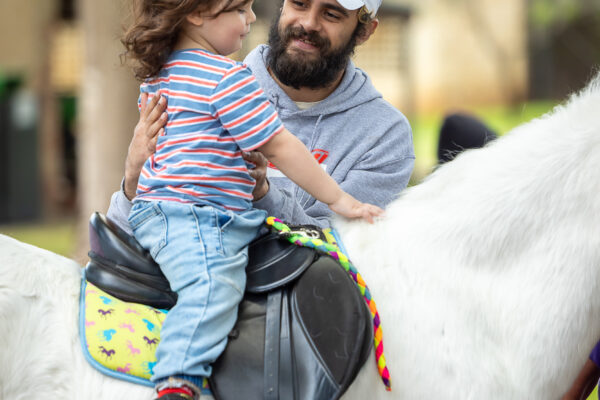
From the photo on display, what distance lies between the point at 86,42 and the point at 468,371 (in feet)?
16.5

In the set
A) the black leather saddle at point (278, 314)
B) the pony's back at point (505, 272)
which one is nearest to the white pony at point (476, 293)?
the pony's back at point (505, 272)

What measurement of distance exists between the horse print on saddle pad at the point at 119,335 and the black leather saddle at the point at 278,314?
38 mm

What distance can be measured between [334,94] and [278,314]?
1045 millimetres

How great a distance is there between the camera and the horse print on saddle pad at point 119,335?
59.2 inches

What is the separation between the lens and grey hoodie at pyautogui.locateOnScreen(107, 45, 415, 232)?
2211 mm

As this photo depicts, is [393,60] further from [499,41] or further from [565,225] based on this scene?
[565,225]

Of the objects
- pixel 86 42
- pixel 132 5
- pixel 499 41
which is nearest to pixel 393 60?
pixel 499 41

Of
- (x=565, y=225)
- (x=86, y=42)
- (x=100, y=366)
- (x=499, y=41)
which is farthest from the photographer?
(x=499, y=41)

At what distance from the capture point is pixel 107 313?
158 centimetres

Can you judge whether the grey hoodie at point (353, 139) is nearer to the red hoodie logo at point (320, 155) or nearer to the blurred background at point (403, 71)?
the red hoodie logo at point (320, 155)

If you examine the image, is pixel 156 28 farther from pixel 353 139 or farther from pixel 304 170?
pixel 353 139

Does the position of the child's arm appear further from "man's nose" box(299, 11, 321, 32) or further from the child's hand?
"man's nose" box(299, 11, 321, 32)

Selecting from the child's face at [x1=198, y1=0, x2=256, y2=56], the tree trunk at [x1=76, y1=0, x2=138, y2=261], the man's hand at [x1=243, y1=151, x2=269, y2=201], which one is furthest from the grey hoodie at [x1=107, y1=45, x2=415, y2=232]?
the tree trunk at [x1=76, y1=0, x2=138, y2=261]

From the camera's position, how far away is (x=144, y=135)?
1.85 metres
